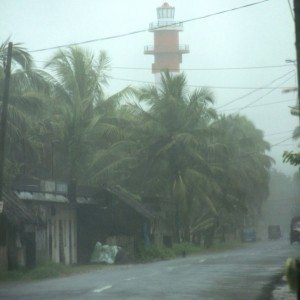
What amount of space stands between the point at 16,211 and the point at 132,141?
16811mm

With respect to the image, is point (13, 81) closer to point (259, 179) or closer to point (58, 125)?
point (58, 125)

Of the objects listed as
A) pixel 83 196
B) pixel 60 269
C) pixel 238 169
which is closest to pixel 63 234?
pixel 83 196

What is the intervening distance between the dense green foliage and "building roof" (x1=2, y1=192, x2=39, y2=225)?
2.65 meters

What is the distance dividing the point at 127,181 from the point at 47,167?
26.8ft

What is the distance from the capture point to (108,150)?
38.1 meters

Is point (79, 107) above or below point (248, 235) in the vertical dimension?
above

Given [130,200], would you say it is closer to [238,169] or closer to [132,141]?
[132,141]

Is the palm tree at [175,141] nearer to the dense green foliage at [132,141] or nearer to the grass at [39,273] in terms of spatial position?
the dense green foliage at [132,141]

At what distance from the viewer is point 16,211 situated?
26.0 meters

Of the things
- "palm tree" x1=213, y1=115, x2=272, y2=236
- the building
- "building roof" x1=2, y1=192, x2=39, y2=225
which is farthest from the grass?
"palm tree" x1=213, y1=115, x2=272, y2=236

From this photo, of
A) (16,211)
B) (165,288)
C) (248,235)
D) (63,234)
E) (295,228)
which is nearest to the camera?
(165,288)

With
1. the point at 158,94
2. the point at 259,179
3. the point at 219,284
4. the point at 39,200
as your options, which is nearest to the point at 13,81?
the point at 39,200

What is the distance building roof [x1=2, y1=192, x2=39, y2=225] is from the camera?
2547cm

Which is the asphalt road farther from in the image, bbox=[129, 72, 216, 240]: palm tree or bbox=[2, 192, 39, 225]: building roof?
bbox=[129, 72, 216, 240]: palm tree
